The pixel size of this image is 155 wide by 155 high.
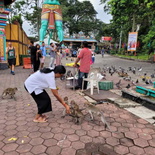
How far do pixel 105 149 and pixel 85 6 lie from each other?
49.3 meters

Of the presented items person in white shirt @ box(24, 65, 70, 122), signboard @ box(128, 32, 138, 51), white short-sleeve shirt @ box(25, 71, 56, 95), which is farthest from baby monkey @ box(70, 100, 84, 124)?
signboard @ box(128, 32, 138, 51)

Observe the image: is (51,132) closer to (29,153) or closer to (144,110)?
(29,153)

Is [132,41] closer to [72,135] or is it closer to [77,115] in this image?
[77,115]

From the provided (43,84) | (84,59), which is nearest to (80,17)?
(84,59)

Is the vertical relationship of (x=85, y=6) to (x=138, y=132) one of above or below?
above

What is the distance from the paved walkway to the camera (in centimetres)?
263

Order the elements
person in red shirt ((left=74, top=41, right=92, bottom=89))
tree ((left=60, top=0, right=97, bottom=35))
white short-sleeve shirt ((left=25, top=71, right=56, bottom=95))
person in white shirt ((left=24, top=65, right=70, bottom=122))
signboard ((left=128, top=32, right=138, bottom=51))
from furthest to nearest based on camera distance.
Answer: tree ((left=60, top=0, right=97, bottom=35))
signboard ((left=128, top=32, right=138, bottom=51))
person in red shirt ((left=74, top=41, right=92, bottom=89))
white short-sleeve shirt ((left=25, top=71, right=56, bottom=95))
person in white shirt ((left=24, top=65, right=70, bottom=122))

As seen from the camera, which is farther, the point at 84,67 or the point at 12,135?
the point at 84,67

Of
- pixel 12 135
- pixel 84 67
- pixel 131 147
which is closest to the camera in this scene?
pixel 131 147

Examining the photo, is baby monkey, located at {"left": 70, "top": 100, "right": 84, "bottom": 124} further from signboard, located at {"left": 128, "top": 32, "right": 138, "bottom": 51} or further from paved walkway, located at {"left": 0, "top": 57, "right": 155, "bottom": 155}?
signboard, located at {"left": 128, "top": 32, "right": 138, "bottom": 51}

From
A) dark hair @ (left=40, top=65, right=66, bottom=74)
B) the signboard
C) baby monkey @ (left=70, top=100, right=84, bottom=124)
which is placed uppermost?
the signboard

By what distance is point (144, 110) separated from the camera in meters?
4.25

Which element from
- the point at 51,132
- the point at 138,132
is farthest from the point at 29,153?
the point at 138,132

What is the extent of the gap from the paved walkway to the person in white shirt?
16.5 inches
